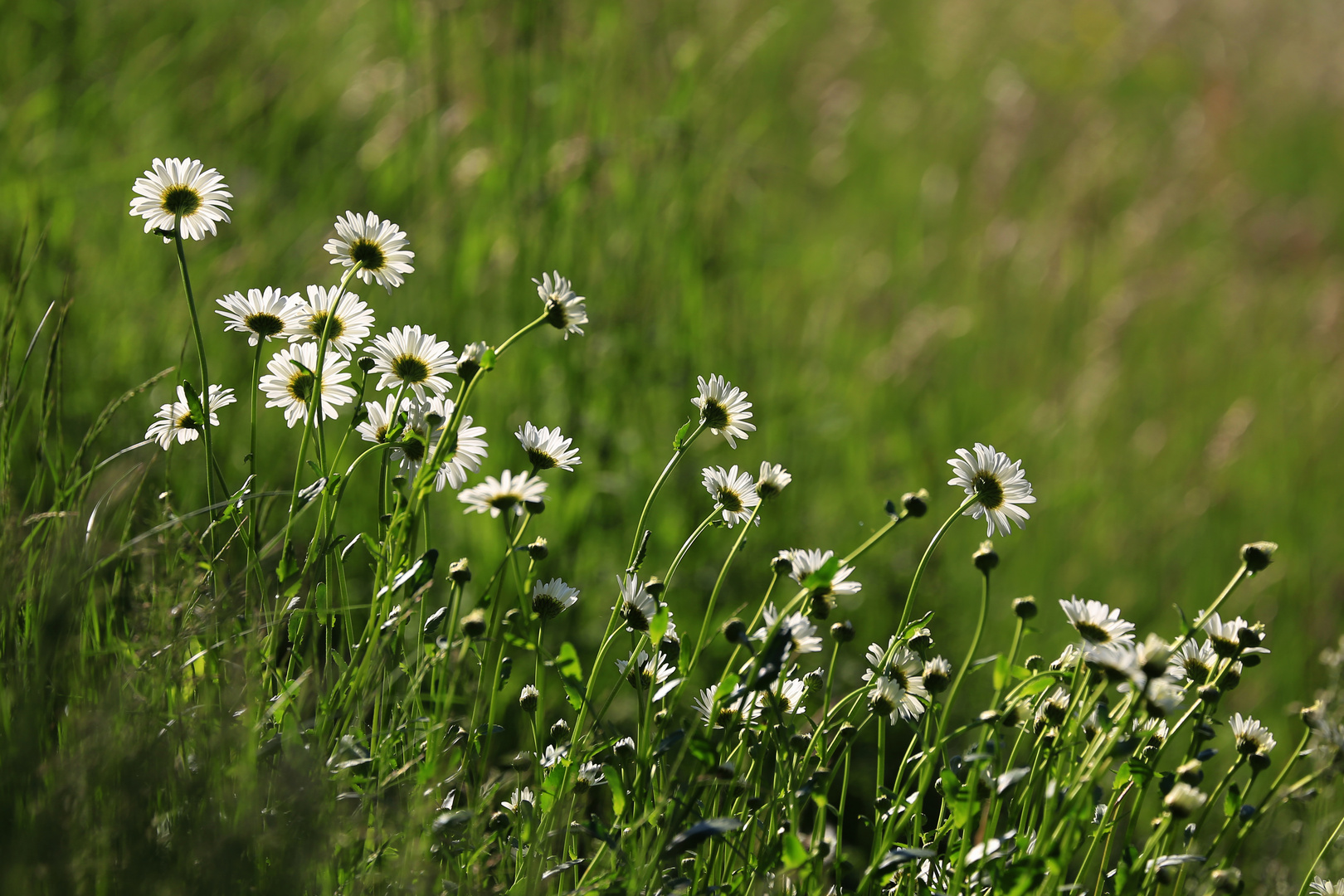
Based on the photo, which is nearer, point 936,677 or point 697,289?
point 936,677

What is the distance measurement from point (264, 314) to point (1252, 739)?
1.15 metres

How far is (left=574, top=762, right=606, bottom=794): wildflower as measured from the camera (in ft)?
3.78

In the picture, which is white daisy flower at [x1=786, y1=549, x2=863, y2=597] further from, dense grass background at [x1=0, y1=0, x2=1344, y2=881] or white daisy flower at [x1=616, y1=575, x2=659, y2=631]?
dense grass background at [x1=0, y1=0, x2=1344, y2=881]

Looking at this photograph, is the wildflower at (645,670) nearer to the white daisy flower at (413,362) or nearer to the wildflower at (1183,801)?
the white daisy flower at (413,362)

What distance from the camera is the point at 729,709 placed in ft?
3.79

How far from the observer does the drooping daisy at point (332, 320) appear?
1.15 meters

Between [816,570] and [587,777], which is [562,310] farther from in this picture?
[587,777]

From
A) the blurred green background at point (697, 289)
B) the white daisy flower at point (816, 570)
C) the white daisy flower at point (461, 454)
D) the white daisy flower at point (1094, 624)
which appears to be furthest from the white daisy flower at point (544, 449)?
the blurred green background at point (697, 289)

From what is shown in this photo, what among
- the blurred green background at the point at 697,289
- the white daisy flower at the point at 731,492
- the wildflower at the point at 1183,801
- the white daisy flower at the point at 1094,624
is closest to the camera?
the wildflower at the point at 1183,801

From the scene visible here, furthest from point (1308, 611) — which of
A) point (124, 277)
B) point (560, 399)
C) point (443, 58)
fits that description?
point (124, 277)

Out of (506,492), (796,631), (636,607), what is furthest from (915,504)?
(506,492)

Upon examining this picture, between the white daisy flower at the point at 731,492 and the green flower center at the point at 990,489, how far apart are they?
0.24m

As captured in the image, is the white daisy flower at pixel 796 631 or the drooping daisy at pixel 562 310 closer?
the white daisy flower at pixel 796 631

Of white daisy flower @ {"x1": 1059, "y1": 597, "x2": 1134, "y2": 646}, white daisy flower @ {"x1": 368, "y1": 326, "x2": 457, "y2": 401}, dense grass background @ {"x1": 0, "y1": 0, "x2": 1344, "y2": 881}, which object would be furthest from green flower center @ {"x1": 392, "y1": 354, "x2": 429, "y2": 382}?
white daisy flower @ {"x1": 1059, "y1": 597, "x2": 1134, "y2": 646}
